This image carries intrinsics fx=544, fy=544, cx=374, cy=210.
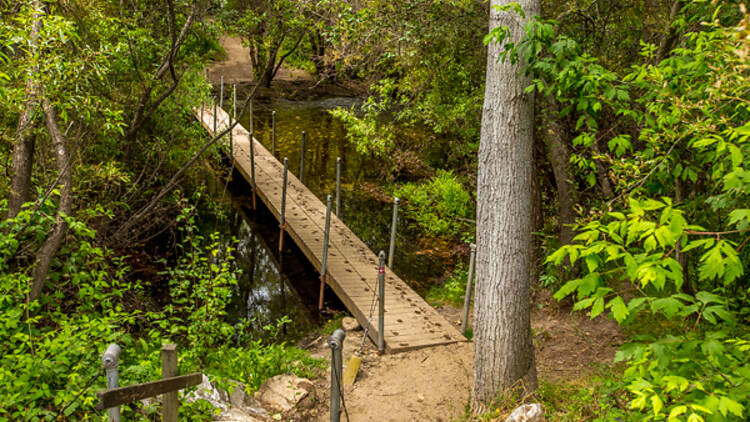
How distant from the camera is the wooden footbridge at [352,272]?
740cm

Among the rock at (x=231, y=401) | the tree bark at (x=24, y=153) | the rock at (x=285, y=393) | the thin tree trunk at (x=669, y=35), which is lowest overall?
the rock at (x=285, y=393)

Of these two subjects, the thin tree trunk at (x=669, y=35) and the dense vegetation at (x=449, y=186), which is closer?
the dense vegetation at (x=449, y=186)

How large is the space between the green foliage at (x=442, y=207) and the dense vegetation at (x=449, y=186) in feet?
0.22

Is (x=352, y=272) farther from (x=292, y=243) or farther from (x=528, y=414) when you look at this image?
(x=528, y=414)

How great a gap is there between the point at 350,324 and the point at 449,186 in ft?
20.1

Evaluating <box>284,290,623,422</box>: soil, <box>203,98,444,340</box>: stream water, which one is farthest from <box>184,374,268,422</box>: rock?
<box>203,98,444,340</box>: stream water

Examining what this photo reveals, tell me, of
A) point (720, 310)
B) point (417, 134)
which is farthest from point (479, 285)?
A: point (417, 134)

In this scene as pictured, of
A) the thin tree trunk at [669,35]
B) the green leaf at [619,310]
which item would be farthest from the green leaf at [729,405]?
the thin tree trunk at [669,35]

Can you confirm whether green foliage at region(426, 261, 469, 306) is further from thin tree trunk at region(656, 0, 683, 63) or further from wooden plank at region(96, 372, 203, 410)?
wooden plank at region(96, 372, 203, 410)

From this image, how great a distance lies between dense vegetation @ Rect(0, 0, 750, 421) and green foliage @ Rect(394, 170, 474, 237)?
68mm

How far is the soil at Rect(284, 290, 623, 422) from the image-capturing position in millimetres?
5660

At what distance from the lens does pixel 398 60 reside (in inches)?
352

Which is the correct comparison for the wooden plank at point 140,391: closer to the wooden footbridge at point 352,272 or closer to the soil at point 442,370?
the soil at point 442,370

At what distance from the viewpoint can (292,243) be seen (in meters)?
12.7
